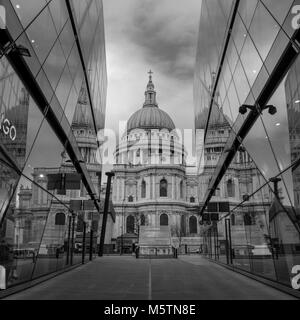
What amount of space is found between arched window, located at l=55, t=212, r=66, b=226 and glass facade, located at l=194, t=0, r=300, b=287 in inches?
286

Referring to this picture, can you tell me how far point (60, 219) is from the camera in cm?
1720

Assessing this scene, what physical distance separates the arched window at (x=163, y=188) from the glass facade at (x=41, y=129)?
7575 centimetres

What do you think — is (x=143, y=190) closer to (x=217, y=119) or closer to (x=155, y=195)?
(x=155, y=195)

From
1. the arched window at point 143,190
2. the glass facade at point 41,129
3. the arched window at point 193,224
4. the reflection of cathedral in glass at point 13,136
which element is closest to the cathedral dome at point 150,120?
the arched window at point 143,190

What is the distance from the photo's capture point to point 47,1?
11461 mm

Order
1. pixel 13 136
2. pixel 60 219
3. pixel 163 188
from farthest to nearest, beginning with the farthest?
1. pixel 163 188
2. pixel 60 219
3. pixel 13 136

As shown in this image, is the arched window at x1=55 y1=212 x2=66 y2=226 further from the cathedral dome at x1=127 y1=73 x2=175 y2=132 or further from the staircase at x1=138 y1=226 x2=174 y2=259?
the cathedral dome at x1=127 y1=73 x2=175 y2=132

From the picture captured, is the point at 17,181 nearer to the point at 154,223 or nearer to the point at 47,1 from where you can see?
the point at 47,1

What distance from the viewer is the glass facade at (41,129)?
9.10 meters

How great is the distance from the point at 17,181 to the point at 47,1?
5072mm

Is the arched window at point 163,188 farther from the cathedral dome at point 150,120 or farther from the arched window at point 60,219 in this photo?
the arched window at point 60,219

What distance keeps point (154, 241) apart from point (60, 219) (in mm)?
38101

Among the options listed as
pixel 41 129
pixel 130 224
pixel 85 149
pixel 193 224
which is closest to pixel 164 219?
pixel 193 224
